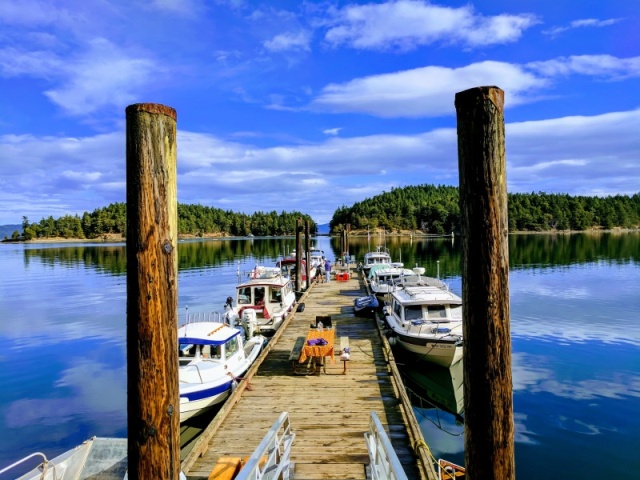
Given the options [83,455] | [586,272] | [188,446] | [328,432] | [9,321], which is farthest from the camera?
[586,272]

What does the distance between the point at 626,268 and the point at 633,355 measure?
37701 millimetres

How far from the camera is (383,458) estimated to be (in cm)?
595

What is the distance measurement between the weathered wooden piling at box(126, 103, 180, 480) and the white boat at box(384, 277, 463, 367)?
14.1 m


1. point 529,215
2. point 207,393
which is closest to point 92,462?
point 207,393

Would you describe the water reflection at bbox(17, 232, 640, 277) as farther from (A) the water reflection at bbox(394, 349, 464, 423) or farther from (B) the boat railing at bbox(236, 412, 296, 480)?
(B) the boat railing at bbox(236, 412, 296, 480)

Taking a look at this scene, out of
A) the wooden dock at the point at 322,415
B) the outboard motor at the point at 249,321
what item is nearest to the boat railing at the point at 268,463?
the wooden dock at the point at 322,415

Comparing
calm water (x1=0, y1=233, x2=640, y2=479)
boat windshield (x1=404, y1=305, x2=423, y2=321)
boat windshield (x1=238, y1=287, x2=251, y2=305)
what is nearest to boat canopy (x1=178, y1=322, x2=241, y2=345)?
calm water (x1=0, y1=233, x2=640, y2=479)

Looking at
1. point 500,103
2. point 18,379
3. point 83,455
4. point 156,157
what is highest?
point 500,103

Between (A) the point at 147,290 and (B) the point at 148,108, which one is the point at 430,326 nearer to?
(A) the point at 147,290

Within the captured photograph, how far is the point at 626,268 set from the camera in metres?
50.8

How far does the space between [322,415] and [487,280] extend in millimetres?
7794

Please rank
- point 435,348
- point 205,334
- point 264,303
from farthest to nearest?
point 264,303
point 435,348
point 205,334

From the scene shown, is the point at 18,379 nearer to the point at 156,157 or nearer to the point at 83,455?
the point at 83,455

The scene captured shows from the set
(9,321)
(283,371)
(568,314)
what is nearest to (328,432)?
(283,371)
